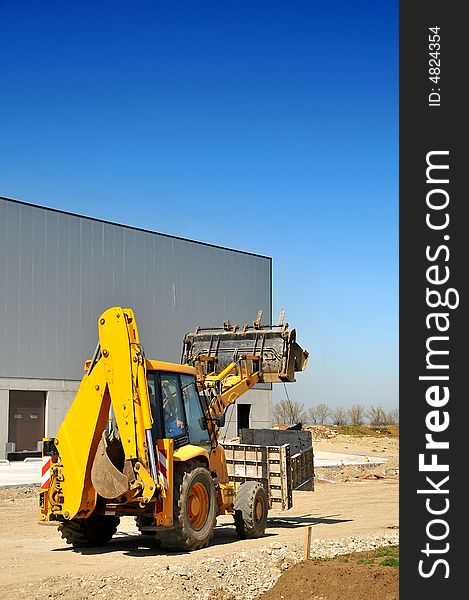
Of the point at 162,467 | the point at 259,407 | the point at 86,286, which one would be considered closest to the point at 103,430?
the point at 162,467

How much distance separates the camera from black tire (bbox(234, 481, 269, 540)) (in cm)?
1506

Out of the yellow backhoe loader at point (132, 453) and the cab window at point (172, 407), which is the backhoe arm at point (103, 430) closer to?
the yellow backhoe loader at point (132, 453)

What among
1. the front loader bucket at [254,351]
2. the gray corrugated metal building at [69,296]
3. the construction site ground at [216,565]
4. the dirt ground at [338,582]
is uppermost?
the gray corrugated metal building at [69,296]

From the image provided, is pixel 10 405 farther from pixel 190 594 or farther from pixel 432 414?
pixel 432 414

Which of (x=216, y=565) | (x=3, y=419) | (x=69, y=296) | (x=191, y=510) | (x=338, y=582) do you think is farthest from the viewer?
(x=69, y=296)

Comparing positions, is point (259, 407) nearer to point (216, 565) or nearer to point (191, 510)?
point (191, 510)

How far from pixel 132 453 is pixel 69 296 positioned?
2659 centimetres

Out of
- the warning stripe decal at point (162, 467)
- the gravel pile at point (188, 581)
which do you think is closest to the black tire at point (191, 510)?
the warning stripe decal at point (162, 467)

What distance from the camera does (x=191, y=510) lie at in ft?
44.3

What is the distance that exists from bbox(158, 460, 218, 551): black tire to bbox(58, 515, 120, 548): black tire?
1.46 metres

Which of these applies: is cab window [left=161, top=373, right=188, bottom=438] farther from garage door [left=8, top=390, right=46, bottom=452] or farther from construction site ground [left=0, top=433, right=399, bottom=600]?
garage door [left=8, top=390, right=46, bottom=452]

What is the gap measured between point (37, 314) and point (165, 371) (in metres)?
24.7

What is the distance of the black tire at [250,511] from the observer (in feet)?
49.4

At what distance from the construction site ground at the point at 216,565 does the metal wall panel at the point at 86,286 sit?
17.8 m
